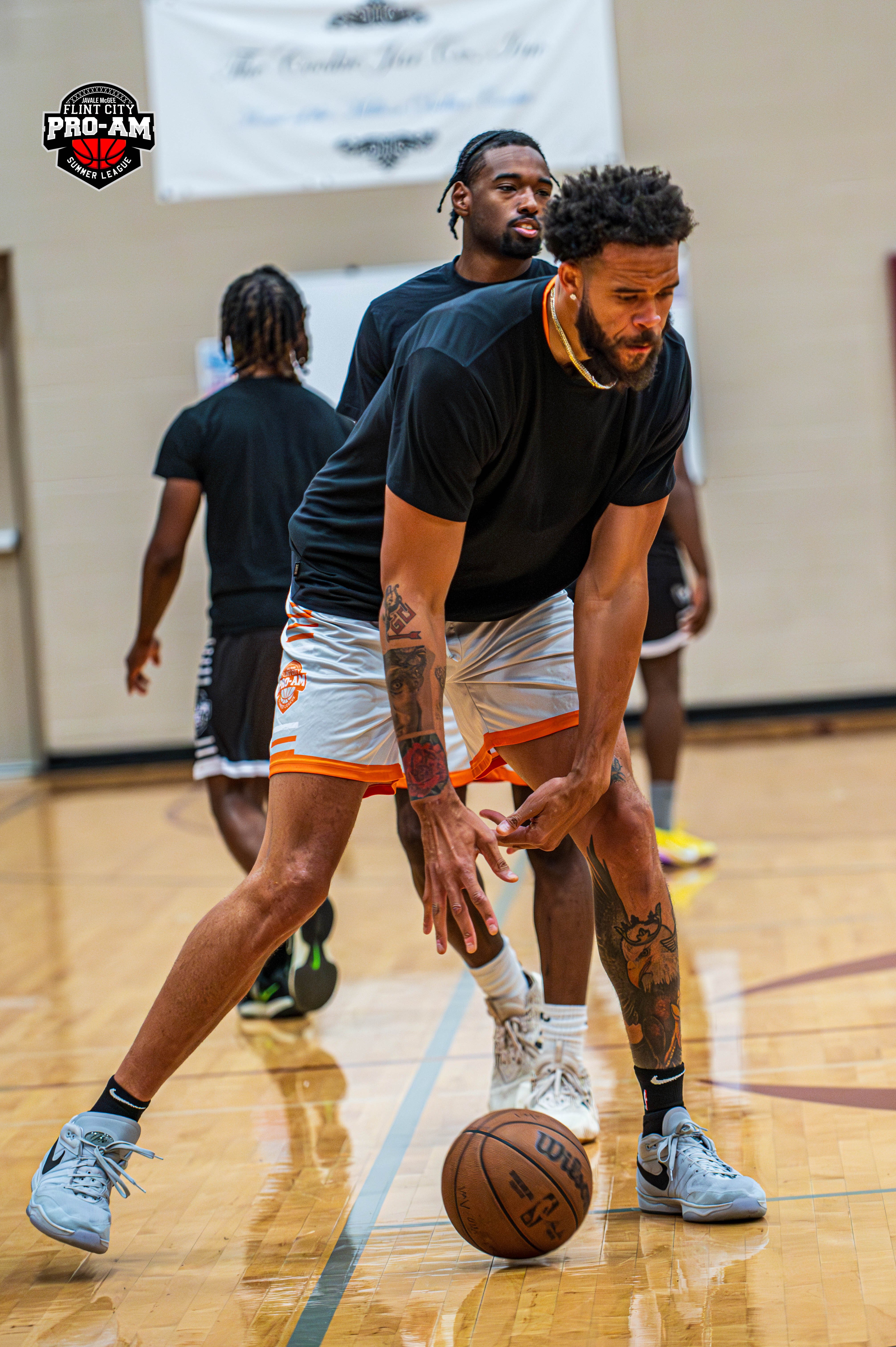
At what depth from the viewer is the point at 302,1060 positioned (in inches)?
139

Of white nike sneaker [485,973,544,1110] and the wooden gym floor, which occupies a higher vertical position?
white nike sneaker [485,973,544,1110]

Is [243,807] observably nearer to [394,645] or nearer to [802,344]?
[394,645]

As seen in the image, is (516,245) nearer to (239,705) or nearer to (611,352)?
(611,352)

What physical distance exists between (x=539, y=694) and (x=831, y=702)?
6469 mm

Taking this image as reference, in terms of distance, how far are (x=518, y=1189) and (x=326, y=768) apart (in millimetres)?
725

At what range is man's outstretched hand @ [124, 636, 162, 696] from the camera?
14.0 feet

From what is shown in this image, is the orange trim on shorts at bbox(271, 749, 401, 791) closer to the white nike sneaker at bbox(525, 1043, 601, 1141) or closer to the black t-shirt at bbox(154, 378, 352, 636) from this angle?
the white nike sneaker at bbox(525, 1043, 601, 1141)

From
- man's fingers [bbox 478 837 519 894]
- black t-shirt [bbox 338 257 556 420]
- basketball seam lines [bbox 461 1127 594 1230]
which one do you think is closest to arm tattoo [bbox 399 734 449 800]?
man's fingers [bbox 478 837 519 894]

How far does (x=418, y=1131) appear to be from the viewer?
297 cm

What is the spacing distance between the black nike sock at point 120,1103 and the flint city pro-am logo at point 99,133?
645cm

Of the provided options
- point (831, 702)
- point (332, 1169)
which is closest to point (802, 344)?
point (831, 702)

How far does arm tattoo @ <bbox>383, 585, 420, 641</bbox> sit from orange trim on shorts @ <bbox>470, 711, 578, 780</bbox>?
1.39 feet

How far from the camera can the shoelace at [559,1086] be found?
9.26 ft

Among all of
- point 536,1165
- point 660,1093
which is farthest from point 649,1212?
point 536,1165
